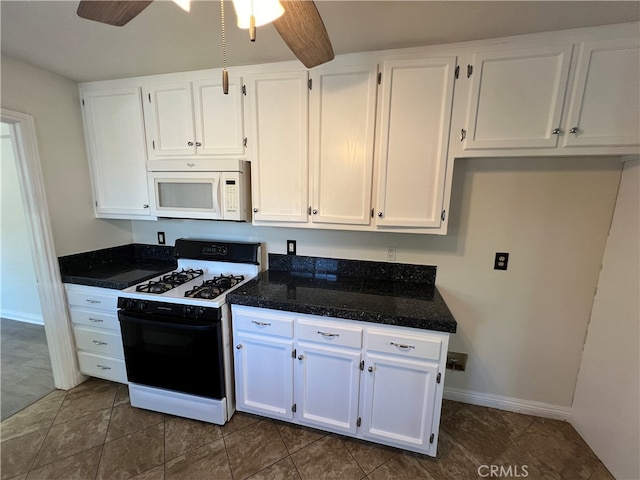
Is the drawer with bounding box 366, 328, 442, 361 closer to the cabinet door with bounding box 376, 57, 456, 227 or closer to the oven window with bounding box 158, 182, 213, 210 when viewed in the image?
the cabinet door with bounding box 376, 57, 456, 227

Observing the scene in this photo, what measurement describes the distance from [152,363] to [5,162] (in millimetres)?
2958

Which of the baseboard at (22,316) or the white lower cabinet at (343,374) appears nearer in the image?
the white lower cabinet at (343,374)

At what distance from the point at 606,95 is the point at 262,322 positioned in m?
2.28

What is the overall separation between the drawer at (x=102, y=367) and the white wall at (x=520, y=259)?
2.01 m

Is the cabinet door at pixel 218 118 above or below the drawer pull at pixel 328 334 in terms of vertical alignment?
above

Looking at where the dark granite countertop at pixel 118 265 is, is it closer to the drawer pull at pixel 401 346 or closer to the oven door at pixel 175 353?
the oven door at pixel 175 353

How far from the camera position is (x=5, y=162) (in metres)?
2.87

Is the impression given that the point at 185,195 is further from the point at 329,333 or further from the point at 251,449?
A: the point at 251,449

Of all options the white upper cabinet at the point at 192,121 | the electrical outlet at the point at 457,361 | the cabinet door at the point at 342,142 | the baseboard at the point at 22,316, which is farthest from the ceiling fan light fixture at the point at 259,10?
the baseboard at the point at 22,316

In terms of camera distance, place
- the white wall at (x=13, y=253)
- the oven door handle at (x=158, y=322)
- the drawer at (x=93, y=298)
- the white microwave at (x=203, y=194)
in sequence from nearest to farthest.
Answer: the oven door handle at (x=158, y=322), the white microwave at (x=203, y=194), the drawer at (x=93, y=298), the white wall at (x=13, y=253)

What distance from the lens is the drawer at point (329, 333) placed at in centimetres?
157

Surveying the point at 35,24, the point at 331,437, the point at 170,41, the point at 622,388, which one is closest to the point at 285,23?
the point at 170,41

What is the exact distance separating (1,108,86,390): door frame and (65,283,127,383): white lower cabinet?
0.06m

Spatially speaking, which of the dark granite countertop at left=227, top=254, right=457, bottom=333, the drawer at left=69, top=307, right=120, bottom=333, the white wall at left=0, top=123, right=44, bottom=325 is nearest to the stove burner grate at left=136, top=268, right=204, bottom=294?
the drawer at left=69, top=307, right=120, bottom=333
